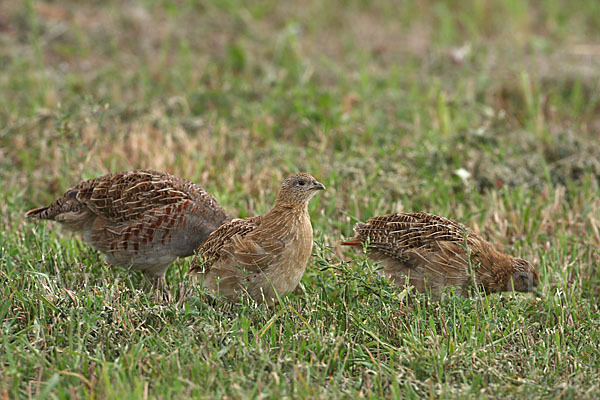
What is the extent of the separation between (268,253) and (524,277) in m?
1.78

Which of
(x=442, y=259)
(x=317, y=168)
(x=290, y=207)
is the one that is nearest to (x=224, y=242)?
(x=290, y=207)

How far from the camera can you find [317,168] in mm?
→ 6992

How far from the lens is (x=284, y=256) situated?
4797mm

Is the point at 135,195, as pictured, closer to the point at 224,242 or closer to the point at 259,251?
the point at 224,242

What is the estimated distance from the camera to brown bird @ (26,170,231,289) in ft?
17.2

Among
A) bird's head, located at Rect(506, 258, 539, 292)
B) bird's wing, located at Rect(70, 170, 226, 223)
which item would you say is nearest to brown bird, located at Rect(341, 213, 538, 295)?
bird's head, located at Rect(506, 258, 539, 292)

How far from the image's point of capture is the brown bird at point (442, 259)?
16.5 feet

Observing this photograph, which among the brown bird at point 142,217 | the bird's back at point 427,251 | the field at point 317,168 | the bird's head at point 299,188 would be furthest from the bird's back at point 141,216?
the bird's back at point 427,251

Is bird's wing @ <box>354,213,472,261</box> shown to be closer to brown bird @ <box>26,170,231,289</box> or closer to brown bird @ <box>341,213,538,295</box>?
brown bird @ <box>341,213,538,295</box>

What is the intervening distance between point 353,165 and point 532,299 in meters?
2.30

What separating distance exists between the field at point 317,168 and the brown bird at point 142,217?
0.21 meters

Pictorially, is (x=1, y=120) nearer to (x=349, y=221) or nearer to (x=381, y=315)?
(x=349, y=221)

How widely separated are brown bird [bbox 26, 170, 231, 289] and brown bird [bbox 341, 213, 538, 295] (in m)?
1.19

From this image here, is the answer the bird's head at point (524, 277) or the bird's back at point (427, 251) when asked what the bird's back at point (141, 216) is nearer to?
the bird's back at point (427, 251)
